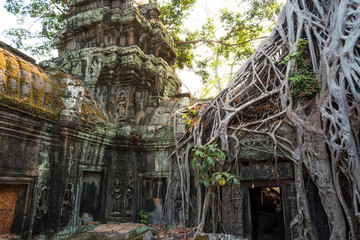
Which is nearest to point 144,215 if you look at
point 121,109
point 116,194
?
point 116,194

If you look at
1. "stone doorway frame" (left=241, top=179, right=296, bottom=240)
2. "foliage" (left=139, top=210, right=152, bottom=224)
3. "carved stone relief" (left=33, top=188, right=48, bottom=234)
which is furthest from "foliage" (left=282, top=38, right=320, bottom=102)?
"carved stone relief" (left=33, top=188, right=48, bottom=234)

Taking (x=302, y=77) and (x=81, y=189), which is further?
(x=81, y=189)

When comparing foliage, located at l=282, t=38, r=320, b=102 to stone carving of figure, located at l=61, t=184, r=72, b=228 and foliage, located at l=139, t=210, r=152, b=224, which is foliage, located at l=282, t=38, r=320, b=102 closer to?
foliage, located at l=139, t=210, r=152, b=224

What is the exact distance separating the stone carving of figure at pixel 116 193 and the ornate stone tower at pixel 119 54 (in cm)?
132

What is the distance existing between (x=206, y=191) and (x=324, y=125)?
207cm

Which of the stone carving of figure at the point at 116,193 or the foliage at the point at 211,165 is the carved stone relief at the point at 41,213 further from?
the foliage at the point at 211,165

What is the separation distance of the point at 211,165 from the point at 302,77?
2051mm

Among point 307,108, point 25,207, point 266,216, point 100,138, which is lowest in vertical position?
point 266,216

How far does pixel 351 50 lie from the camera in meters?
3.71

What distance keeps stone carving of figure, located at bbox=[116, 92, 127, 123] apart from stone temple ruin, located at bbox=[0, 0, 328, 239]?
24mm

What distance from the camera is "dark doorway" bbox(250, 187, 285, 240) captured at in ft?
17.5

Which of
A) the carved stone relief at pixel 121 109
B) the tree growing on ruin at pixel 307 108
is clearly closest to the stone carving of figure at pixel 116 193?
the carved stone relief at pixel 121 109

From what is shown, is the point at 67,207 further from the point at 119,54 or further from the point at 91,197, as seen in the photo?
the point at 119,54

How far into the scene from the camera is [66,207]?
4137 millimetres
